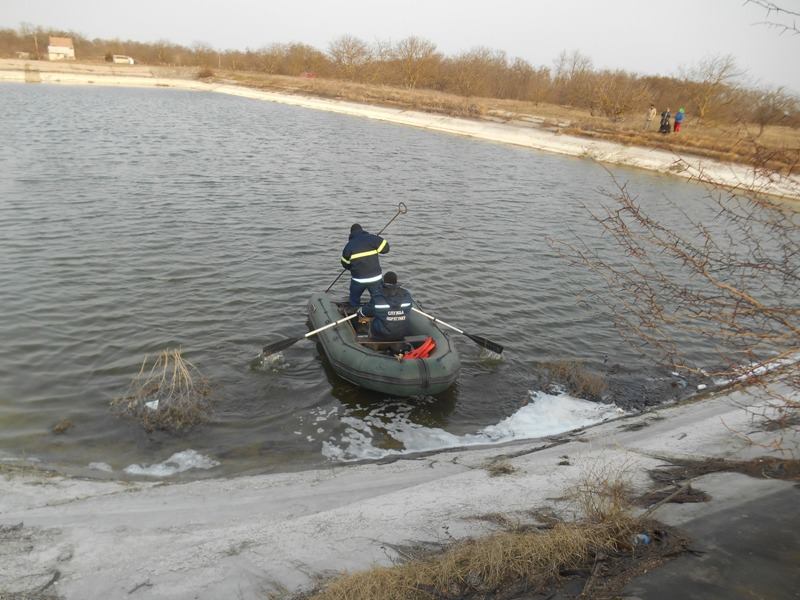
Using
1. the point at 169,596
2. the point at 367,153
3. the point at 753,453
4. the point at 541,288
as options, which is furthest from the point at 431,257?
the point at 367,153

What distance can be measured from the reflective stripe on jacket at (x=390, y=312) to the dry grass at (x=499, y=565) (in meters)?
4.75

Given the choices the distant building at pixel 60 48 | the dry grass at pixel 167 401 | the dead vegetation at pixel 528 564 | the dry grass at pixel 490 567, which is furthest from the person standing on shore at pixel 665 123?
the distant building at pixel 60 48

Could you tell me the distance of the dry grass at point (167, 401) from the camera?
7.70 m

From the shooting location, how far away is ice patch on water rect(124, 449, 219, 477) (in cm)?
682

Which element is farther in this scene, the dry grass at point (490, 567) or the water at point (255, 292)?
the water at point (255, 292)

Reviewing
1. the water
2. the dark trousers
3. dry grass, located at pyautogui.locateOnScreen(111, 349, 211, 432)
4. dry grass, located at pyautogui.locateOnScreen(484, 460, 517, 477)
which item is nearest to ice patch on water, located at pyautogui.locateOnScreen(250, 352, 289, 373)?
the water

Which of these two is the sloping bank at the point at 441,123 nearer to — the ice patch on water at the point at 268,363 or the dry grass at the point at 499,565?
the ice patch on water at the point at 268,363

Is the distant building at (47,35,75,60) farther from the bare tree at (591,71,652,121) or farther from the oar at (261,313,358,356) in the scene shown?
the oar at (261,313,358,356)

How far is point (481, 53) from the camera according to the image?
66.1 meters

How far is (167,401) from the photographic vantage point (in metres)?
7.79

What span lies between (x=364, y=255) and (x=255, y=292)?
3.51 metres

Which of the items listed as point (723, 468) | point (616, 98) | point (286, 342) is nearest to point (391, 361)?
point (286, 342)

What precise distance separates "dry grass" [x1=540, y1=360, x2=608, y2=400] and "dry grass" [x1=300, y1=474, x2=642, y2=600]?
463 centimetres

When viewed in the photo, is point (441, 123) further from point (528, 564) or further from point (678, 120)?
point (528, 564)
